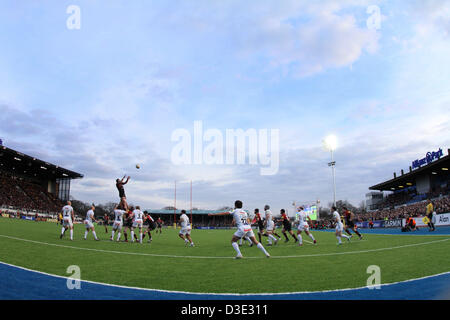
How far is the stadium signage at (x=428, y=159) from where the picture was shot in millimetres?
49719

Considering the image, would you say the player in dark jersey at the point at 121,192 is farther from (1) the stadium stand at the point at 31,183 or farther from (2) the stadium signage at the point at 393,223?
(1) the stadium stand at the point at 31,183

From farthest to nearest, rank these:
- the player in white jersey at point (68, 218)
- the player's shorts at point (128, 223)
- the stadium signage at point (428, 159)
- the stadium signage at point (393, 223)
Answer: the stadium signage at point (428, 159), the stadium signage at point (393, 223), the player's shorts at point (128, 223), the player in white jersey at point (68, 218)

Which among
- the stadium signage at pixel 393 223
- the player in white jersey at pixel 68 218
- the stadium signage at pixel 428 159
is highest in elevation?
the stadium signage at pixel 428 159

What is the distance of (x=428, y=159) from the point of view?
5228 centimetres

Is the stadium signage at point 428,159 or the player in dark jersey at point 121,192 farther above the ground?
the stadium signage at point 428,159

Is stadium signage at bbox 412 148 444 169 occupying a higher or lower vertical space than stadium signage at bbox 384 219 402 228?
higher

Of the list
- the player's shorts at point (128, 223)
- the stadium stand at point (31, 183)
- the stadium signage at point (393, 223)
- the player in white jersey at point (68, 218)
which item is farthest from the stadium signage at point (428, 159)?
the stadium stand at point (31, 183)

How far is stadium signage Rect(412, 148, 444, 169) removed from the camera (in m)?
49.7

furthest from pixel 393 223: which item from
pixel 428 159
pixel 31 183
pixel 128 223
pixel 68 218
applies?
pixel 31 183

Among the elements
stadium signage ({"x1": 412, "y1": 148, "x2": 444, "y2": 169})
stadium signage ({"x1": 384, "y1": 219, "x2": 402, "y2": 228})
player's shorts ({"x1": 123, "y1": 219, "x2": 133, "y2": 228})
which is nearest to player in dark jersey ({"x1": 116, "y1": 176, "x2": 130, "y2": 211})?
player's shorts ({"x1": 123, "y1": 219, "x2": 133, "y2": 228})

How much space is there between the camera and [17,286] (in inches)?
218

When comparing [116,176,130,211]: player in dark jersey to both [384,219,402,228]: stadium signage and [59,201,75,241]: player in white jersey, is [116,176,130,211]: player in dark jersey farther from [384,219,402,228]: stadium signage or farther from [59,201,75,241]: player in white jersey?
[384,219,402,228]: stadium signage
